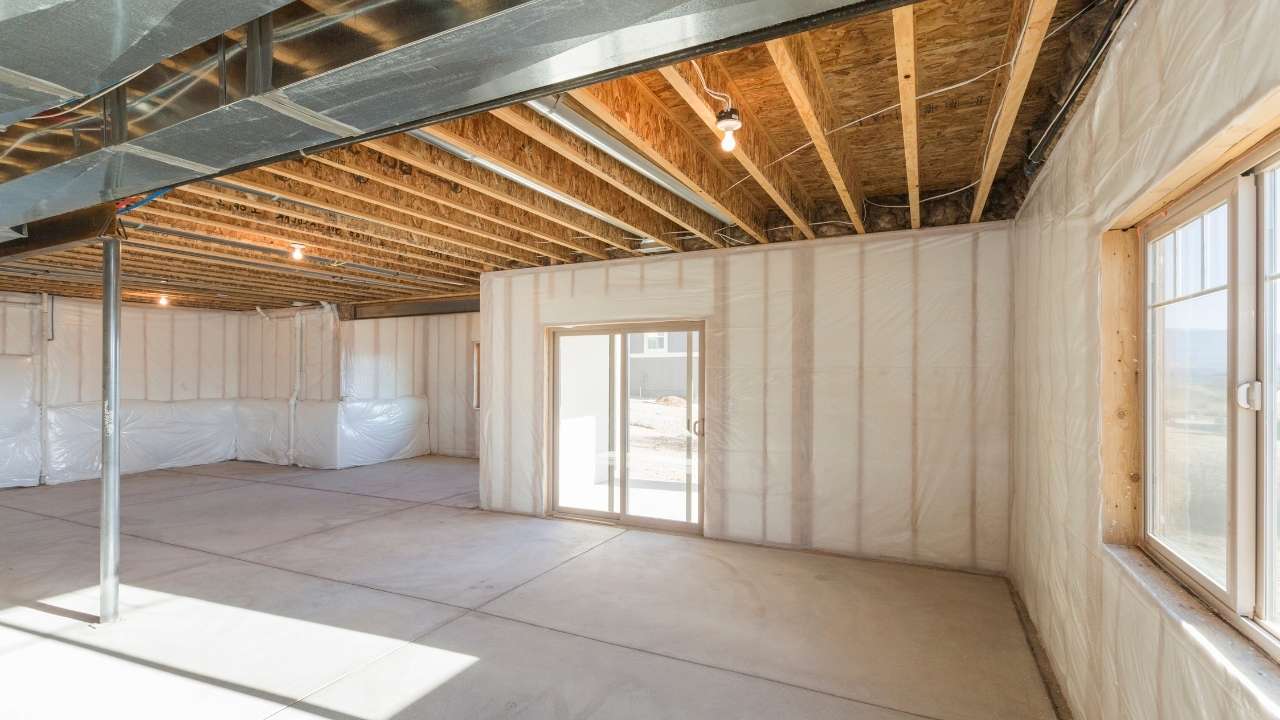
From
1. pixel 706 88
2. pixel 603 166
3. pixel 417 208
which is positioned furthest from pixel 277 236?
pixel 706 88

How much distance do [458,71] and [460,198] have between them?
213cm

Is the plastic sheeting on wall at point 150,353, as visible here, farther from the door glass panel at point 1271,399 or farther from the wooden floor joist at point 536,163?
the door glass panel at point 1271,399

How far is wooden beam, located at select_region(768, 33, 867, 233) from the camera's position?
1945mm

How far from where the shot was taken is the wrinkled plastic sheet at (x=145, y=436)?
25.3 ft

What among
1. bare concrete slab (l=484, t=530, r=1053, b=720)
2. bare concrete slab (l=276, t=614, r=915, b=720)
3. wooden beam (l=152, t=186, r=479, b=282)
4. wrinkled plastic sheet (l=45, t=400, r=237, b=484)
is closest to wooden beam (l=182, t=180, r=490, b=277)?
wooden beam (l=152, t=186, r=479, b=282)

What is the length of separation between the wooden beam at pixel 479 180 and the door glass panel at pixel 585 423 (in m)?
1.36

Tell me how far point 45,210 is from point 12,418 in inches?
275

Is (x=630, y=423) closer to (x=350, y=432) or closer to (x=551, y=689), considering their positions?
(x=551, y=689)

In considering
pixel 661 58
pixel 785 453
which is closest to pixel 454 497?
pixel 785 453

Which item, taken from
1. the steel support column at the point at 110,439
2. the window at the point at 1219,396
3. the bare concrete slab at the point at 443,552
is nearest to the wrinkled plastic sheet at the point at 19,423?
the bare concrete slab at the point at 443,552

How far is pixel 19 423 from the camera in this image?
7.37 m

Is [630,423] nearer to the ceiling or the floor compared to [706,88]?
nearer to the floor

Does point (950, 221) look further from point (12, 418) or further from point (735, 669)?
point (12, 418)

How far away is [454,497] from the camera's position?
673cm
